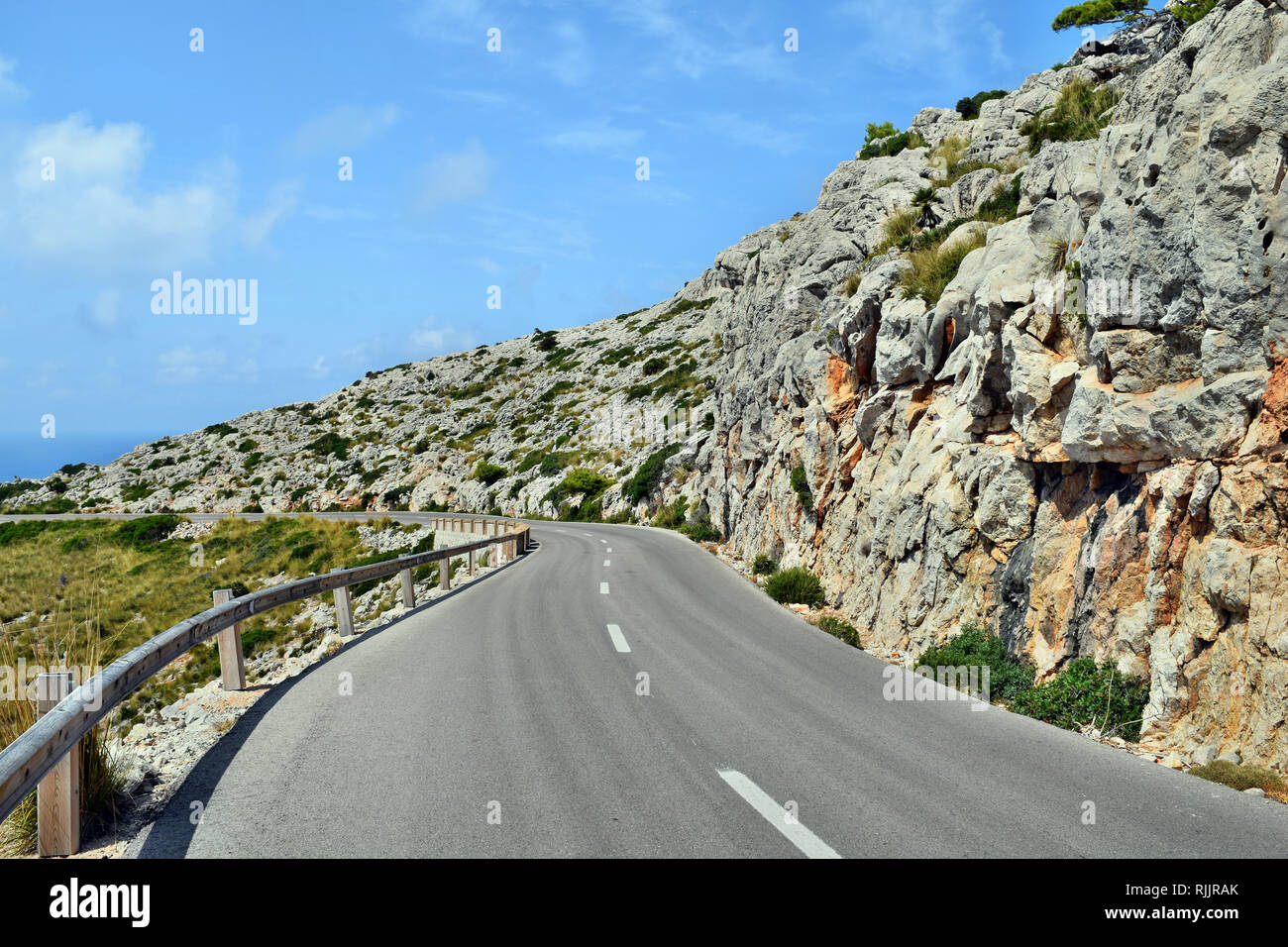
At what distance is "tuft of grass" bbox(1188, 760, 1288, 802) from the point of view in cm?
606

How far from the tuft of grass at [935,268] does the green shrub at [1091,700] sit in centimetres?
953

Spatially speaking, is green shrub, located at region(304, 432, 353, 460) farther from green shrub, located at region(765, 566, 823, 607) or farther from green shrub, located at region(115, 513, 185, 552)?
green shrub, located at region(765, 566, 823, 607)

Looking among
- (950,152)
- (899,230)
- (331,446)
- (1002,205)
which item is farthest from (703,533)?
(331,446)

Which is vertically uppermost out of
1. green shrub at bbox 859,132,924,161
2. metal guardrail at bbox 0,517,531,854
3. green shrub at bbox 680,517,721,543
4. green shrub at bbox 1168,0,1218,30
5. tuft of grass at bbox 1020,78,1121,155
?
green shrub at bbox 859,132,924,161

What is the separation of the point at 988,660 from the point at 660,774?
5923 mm

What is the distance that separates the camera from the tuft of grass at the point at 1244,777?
6.06 m

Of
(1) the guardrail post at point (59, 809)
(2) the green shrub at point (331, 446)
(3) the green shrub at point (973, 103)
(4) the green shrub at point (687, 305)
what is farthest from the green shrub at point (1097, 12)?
(2) the green shrub at point (331, 446)

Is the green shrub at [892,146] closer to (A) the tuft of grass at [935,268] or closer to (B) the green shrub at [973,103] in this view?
(B) the green shrub at [973,103]

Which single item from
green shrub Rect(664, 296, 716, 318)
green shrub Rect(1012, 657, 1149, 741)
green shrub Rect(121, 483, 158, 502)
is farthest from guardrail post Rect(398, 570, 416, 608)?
green shrub Rect(664, 296, 716, 318)

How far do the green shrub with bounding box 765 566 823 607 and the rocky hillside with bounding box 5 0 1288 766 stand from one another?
1.44ft

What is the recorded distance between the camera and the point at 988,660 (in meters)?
10.2
